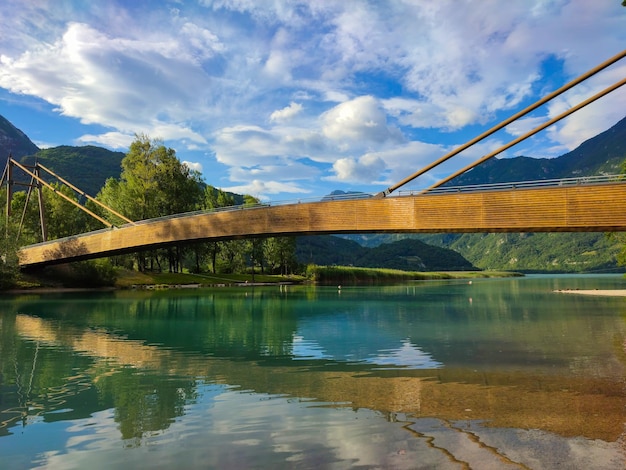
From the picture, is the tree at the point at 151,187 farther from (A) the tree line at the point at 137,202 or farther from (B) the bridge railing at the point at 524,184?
(B) the bridge railing at the point at 524,184

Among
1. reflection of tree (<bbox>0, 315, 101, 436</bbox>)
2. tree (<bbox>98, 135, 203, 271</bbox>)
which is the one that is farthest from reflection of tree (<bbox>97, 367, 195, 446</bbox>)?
tree (<bbox>98, 135, 203, 271</bbox>)

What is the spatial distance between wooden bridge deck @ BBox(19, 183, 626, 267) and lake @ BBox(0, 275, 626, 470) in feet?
16.1

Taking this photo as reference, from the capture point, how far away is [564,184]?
21.0 metres

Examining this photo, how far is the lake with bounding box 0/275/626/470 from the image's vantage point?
601cm

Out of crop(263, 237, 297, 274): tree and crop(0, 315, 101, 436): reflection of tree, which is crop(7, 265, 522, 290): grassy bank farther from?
crop(0, 315, 101, 436): reflection of tree

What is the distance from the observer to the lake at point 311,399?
6.01m

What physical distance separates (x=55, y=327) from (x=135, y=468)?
16.9m

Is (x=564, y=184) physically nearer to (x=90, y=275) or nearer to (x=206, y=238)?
(x=206, y=238)

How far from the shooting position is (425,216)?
22875 millimetres

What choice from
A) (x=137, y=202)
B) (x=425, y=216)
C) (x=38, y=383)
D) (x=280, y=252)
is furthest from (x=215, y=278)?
(x=38, y=383)

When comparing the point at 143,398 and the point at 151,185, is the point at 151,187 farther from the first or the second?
the point at 143,398

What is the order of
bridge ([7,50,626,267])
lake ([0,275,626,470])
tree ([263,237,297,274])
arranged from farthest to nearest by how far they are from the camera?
tree ([263,237,297,274])
bridge ([7,50,626,267])
lake ([0,275,626,470])

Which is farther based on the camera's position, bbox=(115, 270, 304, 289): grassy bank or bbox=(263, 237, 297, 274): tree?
bbox=(263, 237, 297, 274): tree

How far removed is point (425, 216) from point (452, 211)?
1.32 meters
